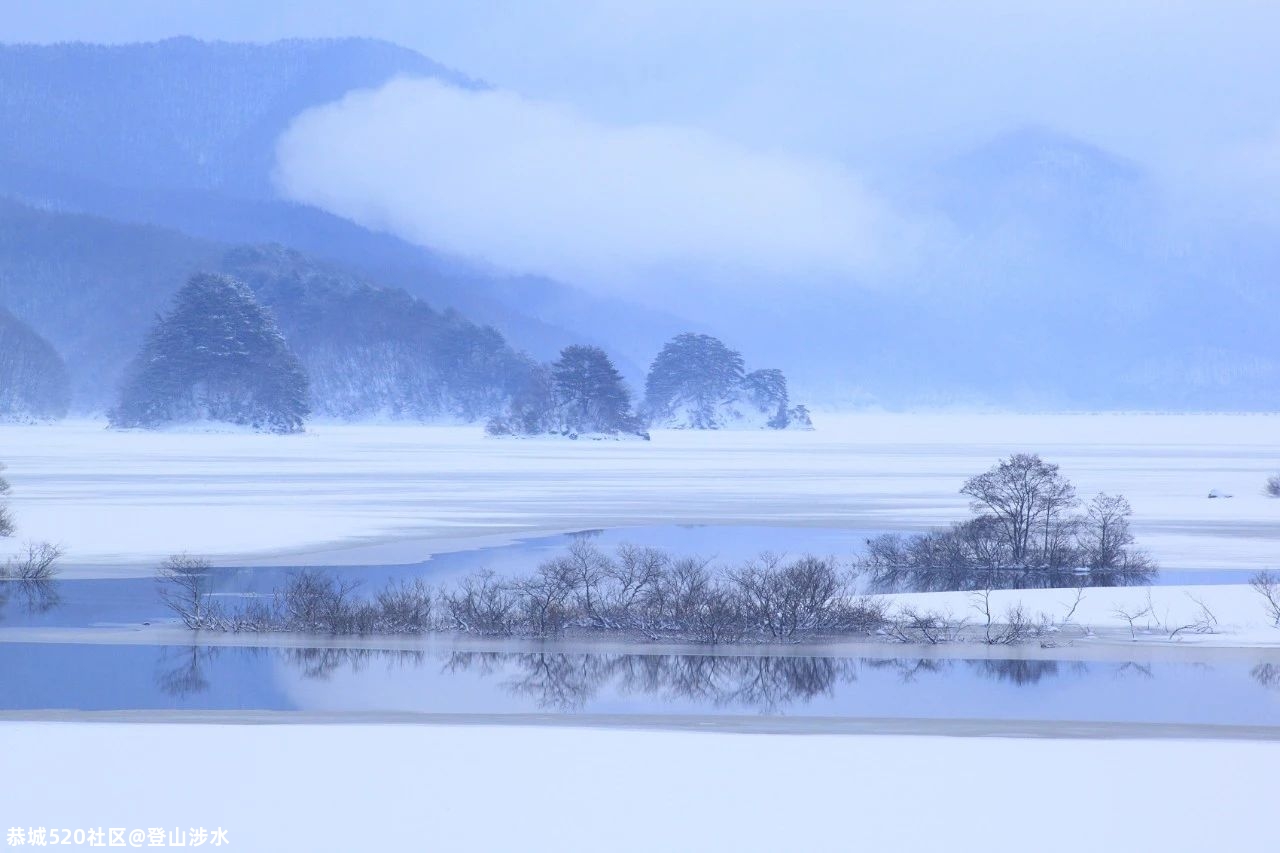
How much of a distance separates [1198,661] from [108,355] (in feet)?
613

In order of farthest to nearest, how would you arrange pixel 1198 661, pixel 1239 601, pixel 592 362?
pixel 592 362 < pixel 1239 601 < pixel 1198 661

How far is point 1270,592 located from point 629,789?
12.2 meters

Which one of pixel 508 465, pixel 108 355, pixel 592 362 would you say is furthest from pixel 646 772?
pixel 108 355

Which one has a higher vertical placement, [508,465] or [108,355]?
[108,355]

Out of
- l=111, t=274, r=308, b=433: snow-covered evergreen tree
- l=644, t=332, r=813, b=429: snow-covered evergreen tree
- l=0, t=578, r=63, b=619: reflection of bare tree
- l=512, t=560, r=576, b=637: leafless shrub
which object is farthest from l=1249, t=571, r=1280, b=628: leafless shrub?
l=644, t=332, r=813, b=429: snow-covered evergreen tree

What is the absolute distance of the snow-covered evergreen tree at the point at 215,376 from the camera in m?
119

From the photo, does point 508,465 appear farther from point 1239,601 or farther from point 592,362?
point 592,362

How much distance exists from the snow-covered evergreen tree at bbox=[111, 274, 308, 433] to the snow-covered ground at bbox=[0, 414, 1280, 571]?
52.5m

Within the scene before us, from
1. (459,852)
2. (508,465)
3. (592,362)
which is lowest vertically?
(459,852)

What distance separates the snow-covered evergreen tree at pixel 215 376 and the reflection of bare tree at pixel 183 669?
10294cm

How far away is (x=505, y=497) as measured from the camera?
1455 inches

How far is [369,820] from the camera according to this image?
9.37 meters

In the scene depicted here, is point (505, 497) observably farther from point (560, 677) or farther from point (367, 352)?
point (367, 352)

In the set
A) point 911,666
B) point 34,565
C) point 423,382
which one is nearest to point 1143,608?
point 911,666
